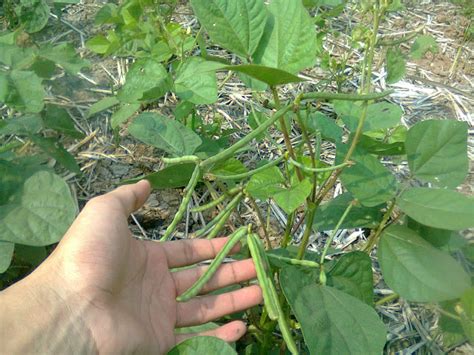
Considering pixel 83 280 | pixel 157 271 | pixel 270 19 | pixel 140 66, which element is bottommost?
pixel 157 271

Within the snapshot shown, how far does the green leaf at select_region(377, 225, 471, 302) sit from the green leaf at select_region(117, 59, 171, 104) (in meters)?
0.67

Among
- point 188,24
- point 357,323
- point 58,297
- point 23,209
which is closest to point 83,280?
point 58,297

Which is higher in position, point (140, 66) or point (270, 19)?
point (270, 19)

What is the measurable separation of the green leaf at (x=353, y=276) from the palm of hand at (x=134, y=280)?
0.67ft

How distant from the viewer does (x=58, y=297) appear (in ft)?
3.70

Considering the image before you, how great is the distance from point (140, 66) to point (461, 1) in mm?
2017

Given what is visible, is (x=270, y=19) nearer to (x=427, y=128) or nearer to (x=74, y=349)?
(x=427, y=128)

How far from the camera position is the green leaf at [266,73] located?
33.4 inches

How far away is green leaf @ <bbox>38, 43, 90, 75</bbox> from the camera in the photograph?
1.57m

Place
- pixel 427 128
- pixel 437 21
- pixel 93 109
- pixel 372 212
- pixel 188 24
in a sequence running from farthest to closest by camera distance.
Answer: pixel 437 21
pixel 188 24
pixel 93 109
pixel 372 212
pixel 427 128

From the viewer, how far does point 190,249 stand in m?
1.35

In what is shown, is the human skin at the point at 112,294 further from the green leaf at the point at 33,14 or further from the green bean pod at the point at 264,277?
the green leaf at the point at 33,14

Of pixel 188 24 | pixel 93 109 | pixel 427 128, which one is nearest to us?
pixel 427 128

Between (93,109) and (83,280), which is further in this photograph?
(93,109)
